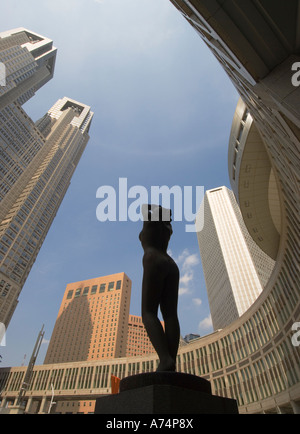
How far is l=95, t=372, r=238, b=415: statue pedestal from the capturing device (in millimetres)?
Answer: 2775

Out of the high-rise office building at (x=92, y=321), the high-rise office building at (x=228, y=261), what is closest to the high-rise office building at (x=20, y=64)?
the high-rise office building at (x=92, y=321)

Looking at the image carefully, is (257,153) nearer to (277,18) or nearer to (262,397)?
(277,18)

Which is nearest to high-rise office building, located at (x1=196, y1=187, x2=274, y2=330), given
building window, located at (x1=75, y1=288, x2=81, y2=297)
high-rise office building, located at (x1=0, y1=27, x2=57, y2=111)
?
building window, located at (x1=75, y1=288, x2=81, y2=297)

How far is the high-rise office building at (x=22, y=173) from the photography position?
65000 millimetres

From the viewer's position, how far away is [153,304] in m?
4.36

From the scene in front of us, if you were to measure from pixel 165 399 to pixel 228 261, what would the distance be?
4055 inches

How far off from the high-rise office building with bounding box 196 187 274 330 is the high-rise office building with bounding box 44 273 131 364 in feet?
142

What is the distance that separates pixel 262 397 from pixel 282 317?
1291cm

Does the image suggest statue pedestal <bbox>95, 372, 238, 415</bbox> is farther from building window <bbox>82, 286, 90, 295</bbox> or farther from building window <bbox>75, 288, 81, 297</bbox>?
building window <bbox>75, 288, 81, 297</bbox>

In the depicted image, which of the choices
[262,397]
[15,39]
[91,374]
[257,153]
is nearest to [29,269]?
[91,374]

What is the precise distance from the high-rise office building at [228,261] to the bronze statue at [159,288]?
91966mm

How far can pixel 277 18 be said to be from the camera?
7379 mm

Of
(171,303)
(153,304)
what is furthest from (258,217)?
(153,304)

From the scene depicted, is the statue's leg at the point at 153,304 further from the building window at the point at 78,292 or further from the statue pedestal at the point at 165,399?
the building window at the point at 78,292
